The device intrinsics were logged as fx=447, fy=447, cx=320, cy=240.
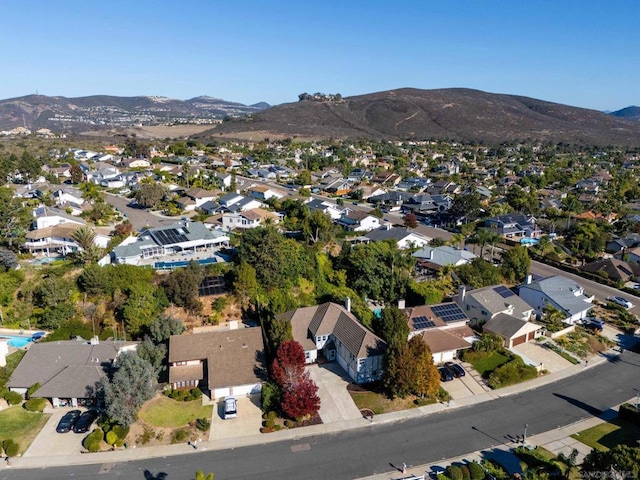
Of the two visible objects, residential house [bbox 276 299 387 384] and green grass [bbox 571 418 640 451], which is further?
residential house [bbox 276 299 387 384]

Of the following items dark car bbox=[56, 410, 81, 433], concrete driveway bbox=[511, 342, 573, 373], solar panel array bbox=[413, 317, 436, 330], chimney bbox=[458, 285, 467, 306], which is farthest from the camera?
chimney bbox=[458, 285, 467, 306]

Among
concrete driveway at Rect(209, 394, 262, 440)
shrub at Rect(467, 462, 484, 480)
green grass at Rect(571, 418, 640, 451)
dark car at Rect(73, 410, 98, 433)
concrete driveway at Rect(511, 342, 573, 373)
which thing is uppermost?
concrete driveway at Rect(511, 342, 573, 373)

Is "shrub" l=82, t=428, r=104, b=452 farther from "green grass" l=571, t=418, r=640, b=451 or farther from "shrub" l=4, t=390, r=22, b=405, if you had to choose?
"green grass" l=571, t=418, r=640, b=451

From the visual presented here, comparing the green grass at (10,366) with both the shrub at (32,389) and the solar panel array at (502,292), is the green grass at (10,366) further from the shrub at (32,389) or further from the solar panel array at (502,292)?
the solar panel array at (502,292)

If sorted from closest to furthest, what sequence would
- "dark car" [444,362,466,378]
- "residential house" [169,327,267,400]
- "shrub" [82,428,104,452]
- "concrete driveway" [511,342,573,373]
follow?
1. "shrub" [82,428,104,452]
2. "residential house" [169,327,267,400]
3. "dark car" [444,362,466,378]
4. "concrete driveway" [511,342,573,373]

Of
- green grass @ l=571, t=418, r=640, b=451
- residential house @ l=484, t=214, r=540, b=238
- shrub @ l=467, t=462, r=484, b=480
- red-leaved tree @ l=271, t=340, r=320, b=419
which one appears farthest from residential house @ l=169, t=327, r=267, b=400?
residential house @ l=484, t=214, r=540, b=238

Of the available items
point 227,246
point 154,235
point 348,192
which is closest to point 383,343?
point 227,246
